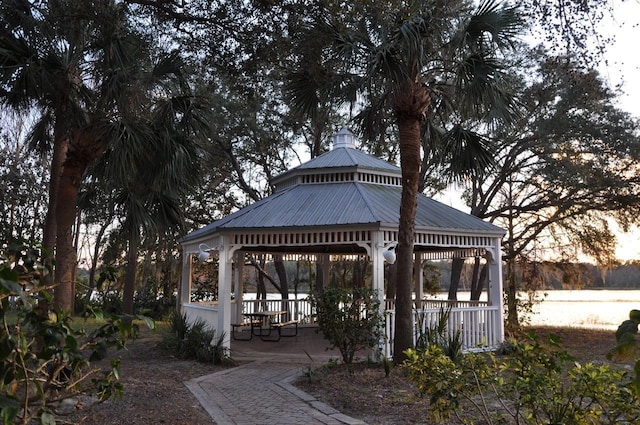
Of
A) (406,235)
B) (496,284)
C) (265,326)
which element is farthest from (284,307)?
(406,235)

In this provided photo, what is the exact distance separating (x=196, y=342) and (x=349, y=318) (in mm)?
3717

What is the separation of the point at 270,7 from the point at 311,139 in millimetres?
15599

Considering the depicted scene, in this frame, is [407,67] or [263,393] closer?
[263,393]

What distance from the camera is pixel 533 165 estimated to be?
18344mm

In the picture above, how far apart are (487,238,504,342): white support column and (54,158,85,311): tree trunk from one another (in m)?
9.10

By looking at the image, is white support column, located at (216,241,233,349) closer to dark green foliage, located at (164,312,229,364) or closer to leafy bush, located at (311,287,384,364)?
dark green foliage, located at (164,312,229,364)

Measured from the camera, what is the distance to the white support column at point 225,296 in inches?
444

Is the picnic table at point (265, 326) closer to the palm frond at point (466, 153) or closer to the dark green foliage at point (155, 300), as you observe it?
the palm frond at point (466, 153)

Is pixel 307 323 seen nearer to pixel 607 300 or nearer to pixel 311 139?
pixel 311 139

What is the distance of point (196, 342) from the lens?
36.7 feet

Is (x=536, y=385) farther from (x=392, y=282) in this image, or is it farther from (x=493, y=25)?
(x=392, y=282)

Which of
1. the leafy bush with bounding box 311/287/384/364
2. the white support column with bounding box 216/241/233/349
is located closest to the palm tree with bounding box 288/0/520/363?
the leafy bush with bounding box 311/287/384/364

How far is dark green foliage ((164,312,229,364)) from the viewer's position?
10766 mm

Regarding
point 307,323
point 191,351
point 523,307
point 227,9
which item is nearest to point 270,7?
point 227,9
